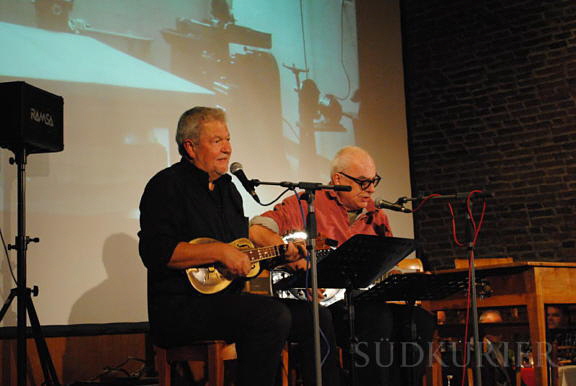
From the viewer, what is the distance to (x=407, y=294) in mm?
3629

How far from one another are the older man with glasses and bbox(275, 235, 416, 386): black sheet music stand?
188 mm

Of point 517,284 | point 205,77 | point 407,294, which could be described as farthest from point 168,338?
point 205,77

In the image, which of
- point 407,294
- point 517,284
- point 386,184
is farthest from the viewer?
point 386,184

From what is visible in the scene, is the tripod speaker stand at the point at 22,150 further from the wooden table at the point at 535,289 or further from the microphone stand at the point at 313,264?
the wooden table at the point at 535,289

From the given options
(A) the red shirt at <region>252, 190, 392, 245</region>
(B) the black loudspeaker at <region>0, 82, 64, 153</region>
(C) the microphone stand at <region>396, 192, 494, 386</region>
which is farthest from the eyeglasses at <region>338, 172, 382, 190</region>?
(B) the black loudspeaker at <region>0, 82, 64, 153</region>

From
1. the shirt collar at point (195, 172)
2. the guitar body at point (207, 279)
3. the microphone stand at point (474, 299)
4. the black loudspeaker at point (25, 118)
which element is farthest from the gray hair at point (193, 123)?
the microphone stand at point (474, 299)

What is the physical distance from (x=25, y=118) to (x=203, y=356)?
144 centimetres

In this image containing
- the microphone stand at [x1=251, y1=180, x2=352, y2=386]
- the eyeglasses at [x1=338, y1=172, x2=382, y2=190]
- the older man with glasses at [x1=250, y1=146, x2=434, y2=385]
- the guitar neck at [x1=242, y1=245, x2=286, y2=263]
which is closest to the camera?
the microphone stand at [x1=251, y1=180, x2=352, y2=386]

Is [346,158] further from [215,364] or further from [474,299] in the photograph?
[215,364]

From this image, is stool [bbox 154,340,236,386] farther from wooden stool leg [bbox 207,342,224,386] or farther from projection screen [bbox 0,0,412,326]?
projection screen [bbox 0,0,412,326]

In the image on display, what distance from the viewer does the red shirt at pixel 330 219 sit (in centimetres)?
409

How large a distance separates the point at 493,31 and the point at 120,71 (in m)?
3.72

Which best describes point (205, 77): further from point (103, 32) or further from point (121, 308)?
point (121, 308)

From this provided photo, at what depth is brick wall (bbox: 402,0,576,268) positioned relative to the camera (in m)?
6.36
